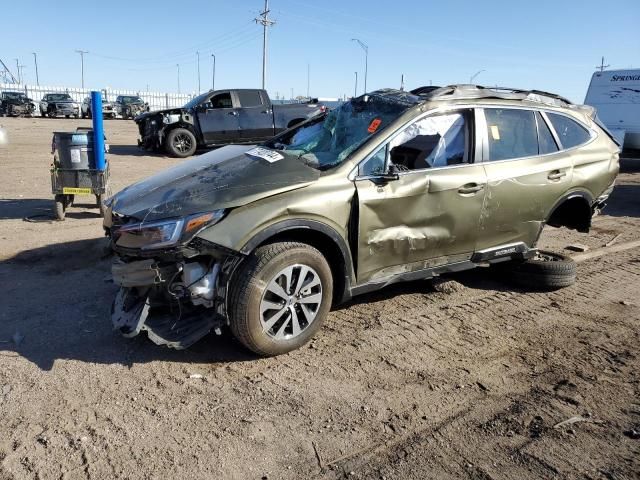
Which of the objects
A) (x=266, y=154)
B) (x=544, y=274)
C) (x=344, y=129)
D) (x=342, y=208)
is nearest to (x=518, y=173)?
(x=544, y=274)

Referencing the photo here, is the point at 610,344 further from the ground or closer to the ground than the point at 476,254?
closer to the ground

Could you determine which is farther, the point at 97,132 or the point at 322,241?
the point at 97,132

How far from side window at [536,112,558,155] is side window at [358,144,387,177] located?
5.93ft

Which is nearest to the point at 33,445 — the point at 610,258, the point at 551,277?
the point at 551,277

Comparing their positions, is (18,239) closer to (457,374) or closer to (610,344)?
(457,374)

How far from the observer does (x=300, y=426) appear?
2.88m

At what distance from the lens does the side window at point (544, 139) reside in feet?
15.7

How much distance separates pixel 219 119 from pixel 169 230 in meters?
12.7

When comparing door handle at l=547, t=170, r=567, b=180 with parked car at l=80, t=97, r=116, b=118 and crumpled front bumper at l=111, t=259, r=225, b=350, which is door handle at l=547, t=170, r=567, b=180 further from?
parked car at l=80, t=97, r=116, b=118

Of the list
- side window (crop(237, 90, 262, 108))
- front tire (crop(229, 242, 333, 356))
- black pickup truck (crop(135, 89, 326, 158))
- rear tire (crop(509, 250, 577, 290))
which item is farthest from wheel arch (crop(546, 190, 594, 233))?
side window (crop(237, 90, 262, 108))

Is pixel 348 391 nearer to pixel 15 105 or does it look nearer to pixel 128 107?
pixel 15 105

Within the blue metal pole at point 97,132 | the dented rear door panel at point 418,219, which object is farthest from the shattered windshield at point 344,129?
the blue metal pole at point 97,132

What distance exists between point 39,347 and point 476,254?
3524 mm

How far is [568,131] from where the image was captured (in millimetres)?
5012
